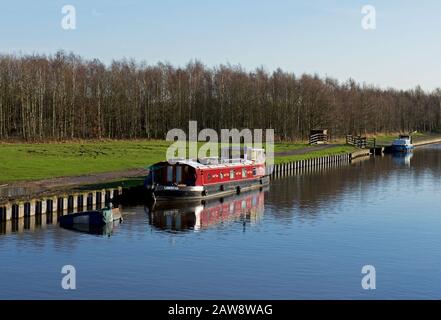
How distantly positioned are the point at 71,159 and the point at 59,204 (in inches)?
1149

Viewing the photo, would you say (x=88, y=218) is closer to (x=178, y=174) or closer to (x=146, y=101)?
(x=178, y=174)

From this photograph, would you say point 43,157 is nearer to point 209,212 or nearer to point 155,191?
point 155,191

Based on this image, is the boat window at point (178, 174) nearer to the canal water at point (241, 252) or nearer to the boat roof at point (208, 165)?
the boat roof at point (208, 165)

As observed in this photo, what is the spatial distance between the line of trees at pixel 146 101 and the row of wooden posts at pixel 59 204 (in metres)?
55.9

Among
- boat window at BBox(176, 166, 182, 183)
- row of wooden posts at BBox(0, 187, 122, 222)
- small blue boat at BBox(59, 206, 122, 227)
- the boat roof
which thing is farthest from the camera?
the boat roof

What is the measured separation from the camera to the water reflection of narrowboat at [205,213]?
169 ft

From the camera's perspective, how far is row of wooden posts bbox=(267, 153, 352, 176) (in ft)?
309

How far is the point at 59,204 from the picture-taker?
52625mm

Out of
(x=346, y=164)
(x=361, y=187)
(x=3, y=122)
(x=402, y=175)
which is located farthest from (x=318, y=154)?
(x=3, y=122)

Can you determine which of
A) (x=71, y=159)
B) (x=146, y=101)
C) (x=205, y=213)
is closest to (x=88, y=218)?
(x=205, y=213)

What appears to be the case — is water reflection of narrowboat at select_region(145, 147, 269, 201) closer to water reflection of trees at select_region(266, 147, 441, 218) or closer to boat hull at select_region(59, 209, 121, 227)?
water reflection of trees at select_region(266, 147, 441, 218)

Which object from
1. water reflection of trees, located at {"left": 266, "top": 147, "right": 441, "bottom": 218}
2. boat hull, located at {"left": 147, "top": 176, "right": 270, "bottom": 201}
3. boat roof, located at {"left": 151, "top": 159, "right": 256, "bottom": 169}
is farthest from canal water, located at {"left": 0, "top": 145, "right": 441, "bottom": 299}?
boat roof, located at {"left": 151, "top": 159, "right": 256, "bottom": 169}

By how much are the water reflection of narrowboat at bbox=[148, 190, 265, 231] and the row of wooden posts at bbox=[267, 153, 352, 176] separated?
23.2m

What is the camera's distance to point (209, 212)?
190ft
